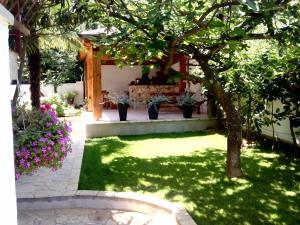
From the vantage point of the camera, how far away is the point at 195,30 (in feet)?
17.0

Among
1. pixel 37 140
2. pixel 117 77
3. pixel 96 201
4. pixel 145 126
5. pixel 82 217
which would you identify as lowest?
pixel 82 217

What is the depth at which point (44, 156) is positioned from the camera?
474 cm

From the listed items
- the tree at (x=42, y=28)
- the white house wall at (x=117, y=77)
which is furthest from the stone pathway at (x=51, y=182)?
the white house wall at (x=117, y=77)

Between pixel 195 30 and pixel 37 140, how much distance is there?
2.63m

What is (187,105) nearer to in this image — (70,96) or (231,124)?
(231,124)

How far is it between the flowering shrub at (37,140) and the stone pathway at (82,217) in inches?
38.0

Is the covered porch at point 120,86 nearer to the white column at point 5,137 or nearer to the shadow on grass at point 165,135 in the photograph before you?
the shadow on grass at point 165,135

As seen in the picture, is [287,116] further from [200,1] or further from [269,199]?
[200,1]

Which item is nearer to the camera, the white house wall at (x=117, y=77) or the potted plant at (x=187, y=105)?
the potted plant at (x=187, y=105)

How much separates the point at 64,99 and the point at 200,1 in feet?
56.7

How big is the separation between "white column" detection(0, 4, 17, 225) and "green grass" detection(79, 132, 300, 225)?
334 cm

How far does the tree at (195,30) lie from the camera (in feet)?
14.9

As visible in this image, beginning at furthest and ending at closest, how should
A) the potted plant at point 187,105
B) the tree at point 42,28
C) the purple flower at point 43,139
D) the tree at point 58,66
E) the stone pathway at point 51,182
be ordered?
the tree at point 58,66, the potted plant at point 187,105, the tree at point 42,28, the stone pathway at point 51,182, the purple flower at point 43,139

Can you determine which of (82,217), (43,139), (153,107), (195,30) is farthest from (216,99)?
(153,107)
